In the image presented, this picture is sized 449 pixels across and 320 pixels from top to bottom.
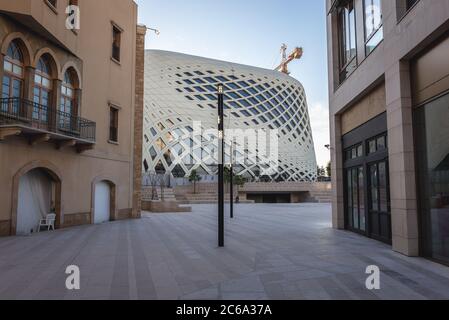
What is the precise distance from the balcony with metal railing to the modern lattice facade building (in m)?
40.7

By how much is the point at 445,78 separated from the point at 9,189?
14285 millimetres

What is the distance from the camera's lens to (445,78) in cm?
810

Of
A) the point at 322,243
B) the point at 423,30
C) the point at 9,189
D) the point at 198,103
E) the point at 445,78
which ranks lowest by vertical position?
the point at 322,243

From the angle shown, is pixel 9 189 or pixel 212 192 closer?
pixel 9 189

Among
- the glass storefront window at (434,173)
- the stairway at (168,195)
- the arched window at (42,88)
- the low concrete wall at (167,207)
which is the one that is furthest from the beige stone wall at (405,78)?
the stairway at (168,195)

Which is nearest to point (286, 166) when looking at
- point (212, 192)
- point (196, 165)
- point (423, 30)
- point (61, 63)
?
point (196, 165)

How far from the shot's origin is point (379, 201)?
12.2 m

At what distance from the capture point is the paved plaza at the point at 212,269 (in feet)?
19.8

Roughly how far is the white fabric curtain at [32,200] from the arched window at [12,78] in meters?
3.06

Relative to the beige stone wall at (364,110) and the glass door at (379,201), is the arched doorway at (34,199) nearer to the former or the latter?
the glass door at (379,201)

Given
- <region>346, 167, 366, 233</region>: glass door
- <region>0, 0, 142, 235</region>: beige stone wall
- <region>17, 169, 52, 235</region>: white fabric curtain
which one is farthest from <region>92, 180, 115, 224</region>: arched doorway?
<region>346, 167, 366, 233</region>: glass door

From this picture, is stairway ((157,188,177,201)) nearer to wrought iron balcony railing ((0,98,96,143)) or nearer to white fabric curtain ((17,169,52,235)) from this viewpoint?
wrought iron balcony railing ((0,98,96,143))

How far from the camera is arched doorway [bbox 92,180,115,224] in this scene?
65.3ft
